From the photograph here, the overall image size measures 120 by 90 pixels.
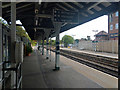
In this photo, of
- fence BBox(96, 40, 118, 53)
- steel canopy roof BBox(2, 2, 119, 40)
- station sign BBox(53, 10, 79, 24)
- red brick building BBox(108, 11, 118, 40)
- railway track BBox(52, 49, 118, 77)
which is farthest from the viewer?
red brick building BBox(108, 11, 118, 40)

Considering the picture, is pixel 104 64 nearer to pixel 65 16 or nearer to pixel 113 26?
pixel 65 16

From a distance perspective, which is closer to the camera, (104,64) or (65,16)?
(65,16)

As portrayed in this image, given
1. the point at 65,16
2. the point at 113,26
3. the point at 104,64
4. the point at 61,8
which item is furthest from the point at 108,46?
the point at 65,16

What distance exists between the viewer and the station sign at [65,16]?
180 inches

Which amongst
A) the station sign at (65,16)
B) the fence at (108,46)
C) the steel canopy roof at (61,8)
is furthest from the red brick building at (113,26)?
the station sign at (65,16)

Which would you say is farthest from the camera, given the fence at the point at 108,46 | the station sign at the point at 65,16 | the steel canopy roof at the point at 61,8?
the fence at the point at 108,46

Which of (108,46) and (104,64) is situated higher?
(108,46)

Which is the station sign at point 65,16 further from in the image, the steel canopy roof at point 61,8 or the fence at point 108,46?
the fence at point 108,46

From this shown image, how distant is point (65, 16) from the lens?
187 inches

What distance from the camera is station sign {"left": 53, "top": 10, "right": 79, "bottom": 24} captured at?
458 centimetres

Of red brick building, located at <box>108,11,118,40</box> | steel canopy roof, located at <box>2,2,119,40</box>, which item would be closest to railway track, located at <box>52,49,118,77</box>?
steel canopy roof, located at <box>2,2,119,40</box>

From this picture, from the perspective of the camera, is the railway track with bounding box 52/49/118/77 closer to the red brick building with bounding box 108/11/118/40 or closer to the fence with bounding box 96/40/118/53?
the fence with bounding box 96/40/118/53

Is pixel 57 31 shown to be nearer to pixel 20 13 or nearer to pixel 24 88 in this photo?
pixel 20 13

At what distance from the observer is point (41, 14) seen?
4762 millimetres
